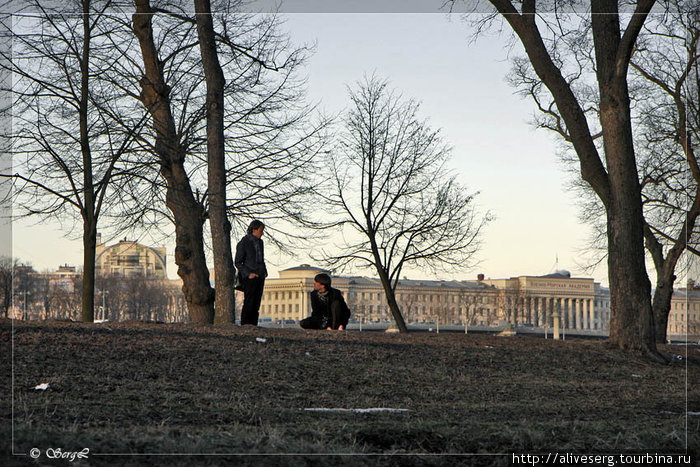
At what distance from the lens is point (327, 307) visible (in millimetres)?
12961

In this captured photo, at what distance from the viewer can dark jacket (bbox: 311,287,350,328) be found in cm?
1269

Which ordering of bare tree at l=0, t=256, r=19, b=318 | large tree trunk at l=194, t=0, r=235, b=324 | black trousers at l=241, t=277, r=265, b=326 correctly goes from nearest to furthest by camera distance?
bare tree at l=0, t=256, r=19, b=318, black trousers at l=241, t=277, r=265, b=326, large tree trunk at l=194, t=0, r=235, b=324

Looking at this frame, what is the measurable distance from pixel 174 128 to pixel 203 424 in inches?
380

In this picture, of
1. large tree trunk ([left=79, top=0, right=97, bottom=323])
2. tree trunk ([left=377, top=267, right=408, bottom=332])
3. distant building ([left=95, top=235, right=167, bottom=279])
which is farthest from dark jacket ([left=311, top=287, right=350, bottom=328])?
tree trunk ([left=377, top=267, right=408, bottom=332])

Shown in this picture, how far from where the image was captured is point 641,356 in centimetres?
1191

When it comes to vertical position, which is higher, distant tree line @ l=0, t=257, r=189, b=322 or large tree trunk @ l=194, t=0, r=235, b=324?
large tree trunk @ l=194, t=0, r=235, b=324

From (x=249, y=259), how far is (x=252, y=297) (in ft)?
1.91

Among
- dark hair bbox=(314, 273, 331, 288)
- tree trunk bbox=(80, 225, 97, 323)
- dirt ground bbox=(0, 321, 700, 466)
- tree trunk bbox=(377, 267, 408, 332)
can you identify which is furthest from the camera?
tree trunk bbox=(377, 267, 408, 332)

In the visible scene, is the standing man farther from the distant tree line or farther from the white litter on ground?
the white litter on ground

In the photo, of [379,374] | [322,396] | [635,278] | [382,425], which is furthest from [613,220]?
[382,425]

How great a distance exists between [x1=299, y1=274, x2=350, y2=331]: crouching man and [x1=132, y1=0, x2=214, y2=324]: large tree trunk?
7.24 feet

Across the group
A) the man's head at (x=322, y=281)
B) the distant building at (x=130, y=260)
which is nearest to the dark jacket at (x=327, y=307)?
the man's head at (x=322, y=281)

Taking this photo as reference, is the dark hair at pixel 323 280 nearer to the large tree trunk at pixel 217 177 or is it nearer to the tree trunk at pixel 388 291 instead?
the large tree trunk at pixel 217 177

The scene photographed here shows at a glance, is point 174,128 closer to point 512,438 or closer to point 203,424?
point 203,424
